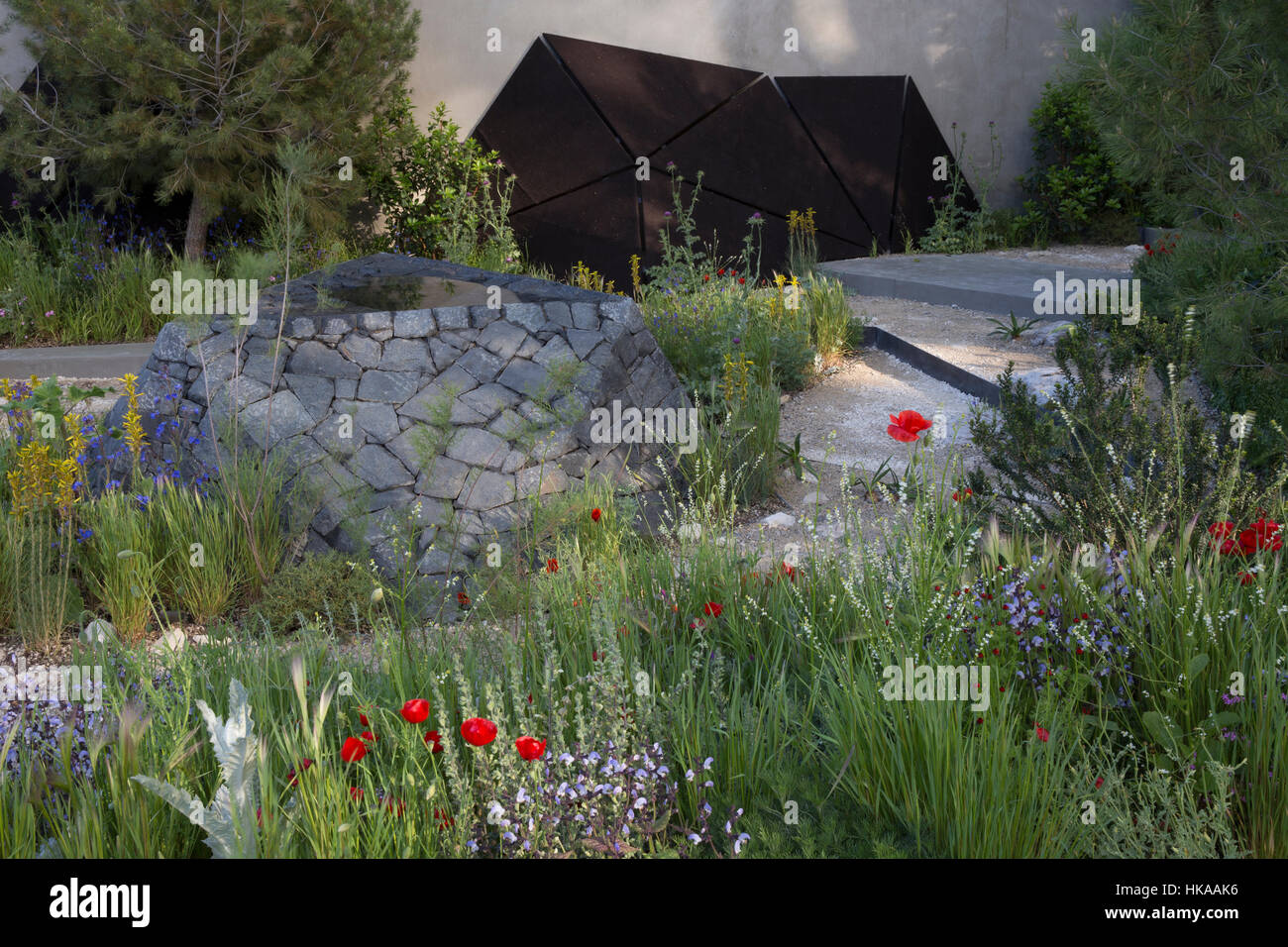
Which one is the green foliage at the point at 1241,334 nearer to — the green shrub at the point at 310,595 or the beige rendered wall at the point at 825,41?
the green shrub at the point at 310,595

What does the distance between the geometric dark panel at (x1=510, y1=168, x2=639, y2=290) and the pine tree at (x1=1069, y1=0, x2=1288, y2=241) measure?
5.84 m

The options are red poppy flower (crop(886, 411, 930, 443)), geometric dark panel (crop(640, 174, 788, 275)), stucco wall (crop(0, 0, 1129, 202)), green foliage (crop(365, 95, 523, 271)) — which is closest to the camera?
red poppy flower (crop(886, 411, 930, 443))

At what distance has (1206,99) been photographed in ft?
12.4

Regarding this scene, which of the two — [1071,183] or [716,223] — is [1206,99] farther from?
[1071,183]

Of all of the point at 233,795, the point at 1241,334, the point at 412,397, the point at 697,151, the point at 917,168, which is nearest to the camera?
the point at 233,795

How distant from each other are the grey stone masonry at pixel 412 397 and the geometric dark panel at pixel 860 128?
6.06 metres

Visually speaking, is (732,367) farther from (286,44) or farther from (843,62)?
(843,62)

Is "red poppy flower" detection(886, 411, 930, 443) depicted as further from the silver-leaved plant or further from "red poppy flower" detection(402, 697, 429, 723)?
the silver-leaved plant

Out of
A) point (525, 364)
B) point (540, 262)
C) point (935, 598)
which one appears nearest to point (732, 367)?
point (525, 364)

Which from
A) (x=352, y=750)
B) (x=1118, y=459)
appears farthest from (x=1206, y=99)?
(x=352, y=750)

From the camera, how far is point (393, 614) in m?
3.57

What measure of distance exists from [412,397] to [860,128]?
7427mm

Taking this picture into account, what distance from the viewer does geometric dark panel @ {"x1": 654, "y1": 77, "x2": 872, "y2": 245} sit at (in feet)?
31.9

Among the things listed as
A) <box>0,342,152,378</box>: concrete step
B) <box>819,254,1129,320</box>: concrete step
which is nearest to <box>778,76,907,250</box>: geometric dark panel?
<box>819,254,1129,320</box>: concrete step
